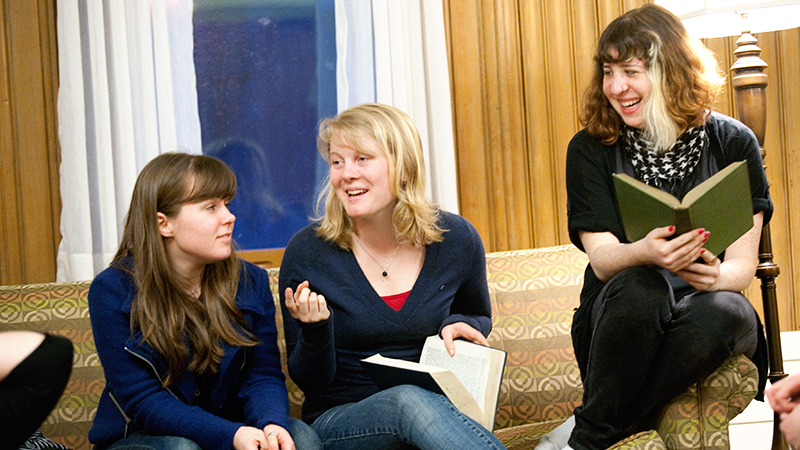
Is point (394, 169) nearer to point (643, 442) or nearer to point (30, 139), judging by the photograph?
point (643, 442)

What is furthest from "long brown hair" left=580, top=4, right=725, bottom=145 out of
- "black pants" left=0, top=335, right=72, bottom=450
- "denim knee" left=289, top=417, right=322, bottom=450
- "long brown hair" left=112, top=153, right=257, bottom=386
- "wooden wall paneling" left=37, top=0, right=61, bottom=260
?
"wooden wall paneling" left=37, top=0, right=61, bottom=260

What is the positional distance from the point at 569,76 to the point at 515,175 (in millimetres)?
456

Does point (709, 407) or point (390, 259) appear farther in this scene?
point (390, 259)

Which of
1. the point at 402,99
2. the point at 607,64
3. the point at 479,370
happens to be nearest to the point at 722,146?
the point at 607,64

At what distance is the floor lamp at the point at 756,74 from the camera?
7.18 ft

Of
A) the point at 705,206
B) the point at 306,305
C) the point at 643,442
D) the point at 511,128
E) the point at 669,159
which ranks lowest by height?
the point at 643,442

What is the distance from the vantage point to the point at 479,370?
1.60 m

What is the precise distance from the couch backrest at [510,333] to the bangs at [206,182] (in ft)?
1.73

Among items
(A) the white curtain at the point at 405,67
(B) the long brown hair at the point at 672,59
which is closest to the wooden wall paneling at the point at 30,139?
(A) the white curtain at the point at 405,67

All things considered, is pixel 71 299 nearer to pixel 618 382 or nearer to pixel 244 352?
pixel 244 352

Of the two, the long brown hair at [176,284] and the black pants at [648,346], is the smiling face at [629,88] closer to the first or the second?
the black pants at [648,346]

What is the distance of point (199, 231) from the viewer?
1.67 metres

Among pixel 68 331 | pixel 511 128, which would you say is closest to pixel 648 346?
pixel 511 128

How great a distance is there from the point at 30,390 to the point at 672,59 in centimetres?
158
